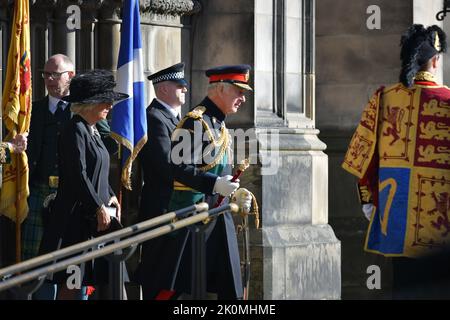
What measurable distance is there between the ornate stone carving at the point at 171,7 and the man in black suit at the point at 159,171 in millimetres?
1370

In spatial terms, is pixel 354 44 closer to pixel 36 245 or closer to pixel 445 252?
pixel 36 245

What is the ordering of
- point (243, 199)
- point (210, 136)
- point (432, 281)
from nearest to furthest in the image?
point (432, 281), point (243, 199), point (210, 136)

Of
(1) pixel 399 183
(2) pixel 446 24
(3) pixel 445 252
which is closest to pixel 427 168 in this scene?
(1) pixel 399 183

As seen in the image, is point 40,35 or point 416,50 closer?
point 416,50

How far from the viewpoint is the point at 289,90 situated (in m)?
12.4

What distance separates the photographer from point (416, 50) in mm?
9875

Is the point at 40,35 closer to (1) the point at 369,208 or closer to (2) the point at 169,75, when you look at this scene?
(2) the point at 169,75

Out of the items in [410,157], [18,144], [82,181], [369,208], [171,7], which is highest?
[171,7]

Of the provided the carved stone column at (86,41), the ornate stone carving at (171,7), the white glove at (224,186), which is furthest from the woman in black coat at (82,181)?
the ornate stone carving at (171,7)

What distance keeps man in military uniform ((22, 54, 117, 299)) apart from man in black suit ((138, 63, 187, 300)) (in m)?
0.60

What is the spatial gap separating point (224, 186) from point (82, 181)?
37.2 inches

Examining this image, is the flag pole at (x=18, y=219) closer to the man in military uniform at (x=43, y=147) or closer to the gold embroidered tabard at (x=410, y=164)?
the man in military uniform at (x=43, y=147)

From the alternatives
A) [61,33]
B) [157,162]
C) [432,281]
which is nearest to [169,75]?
[157,162]
